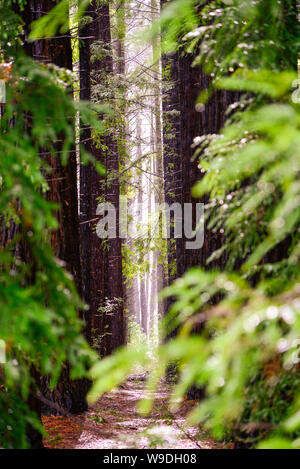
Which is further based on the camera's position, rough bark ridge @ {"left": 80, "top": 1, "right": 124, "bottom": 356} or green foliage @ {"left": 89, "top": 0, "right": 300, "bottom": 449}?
rough bark ridge @ {"left": 80, "top": 1, "right": 124, "bottom": 356}

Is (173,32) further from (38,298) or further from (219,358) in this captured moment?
(219,358)

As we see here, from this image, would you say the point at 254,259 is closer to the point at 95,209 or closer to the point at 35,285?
the point at 35,285

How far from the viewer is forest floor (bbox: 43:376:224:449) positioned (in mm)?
5387

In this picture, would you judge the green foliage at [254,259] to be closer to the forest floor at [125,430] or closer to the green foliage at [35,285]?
the green foliage at [35,285]

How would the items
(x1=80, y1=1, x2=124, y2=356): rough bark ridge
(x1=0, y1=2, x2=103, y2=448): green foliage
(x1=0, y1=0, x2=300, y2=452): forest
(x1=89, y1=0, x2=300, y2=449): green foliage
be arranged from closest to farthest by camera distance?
(x1=89, y1=0, x2=300, y2=449): green foliage
(x1=0, y1=0, x2=300, y2=452): forest
(x1=0, y1=2, x2=103, y2=448): green foliage
(x1=80, y1=1, x2=124, y2=356): rough bark ridge

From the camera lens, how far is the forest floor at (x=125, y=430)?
5.39m

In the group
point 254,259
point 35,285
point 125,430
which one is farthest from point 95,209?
point 254,259

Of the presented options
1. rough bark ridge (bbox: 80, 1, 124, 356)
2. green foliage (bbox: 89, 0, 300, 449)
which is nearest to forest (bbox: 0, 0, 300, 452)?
green foliage (bbox: 89, 0, 300, 449)

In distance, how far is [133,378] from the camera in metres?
17.2

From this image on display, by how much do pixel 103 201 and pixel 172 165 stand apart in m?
2.41

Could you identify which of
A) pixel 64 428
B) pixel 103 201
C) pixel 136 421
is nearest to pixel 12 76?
pixel 64 428

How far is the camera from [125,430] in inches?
268

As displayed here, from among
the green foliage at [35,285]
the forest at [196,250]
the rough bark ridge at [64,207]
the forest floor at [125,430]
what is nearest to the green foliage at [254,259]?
the forest at [196,250]

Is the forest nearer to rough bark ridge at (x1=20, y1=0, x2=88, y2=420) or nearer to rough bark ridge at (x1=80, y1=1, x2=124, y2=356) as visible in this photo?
rough bark ridge at (x1=20, y1=0, x2=88, y2=420)
